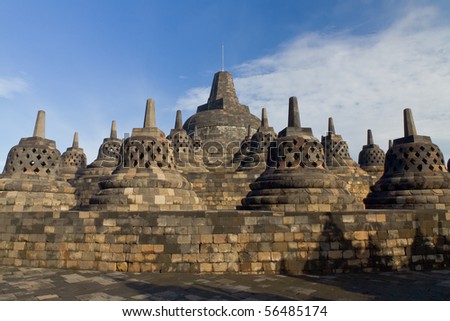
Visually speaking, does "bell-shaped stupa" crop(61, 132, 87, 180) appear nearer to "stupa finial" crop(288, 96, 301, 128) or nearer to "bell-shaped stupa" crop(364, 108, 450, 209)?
"stupa finial" crop(288, 96, 301, 128)

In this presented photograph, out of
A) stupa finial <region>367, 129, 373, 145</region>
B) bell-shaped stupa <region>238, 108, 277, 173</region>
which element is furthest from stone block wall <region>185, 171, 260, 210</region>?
stupa finial <region>367, 129, 373, 145</region>

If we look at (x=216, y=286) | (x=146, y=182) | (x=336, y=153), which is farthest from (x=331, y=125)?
(x=216, y=286)

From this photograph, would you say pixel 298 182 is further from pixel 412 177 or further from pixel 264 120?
pixel 264 120

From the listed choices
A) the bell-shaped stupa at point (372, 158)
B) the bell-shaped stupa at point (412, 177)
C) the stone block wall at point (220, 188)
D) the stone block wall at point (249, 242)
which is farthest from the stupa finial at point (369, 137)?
the stone block wall at point (249, 242)

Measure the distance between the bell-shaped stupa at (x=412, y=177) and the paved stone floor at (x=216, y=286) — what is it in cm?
346

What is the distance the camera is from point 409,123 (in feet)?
34.5

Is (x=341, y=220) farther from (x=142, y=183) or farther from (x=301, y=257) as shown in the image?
(x=142, y=183)

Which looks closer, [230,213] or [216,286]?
[216,286]

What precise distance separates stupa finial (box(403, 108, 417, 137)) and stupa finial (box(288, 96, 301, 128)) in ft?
13.7

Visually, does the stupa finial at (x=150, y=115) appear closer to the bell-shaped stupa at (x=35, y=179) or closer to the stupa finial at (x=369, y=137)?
the bell-shaped stupa at (x=35, y=179)

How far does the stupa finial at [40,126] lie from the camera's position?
11.1 m

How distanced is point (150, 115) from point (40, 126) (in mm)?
4550

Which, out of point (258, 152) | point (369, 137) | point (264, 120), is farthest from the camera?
point (369, 137)

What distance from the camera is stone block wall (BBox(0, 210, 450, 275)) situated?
5.96 m
